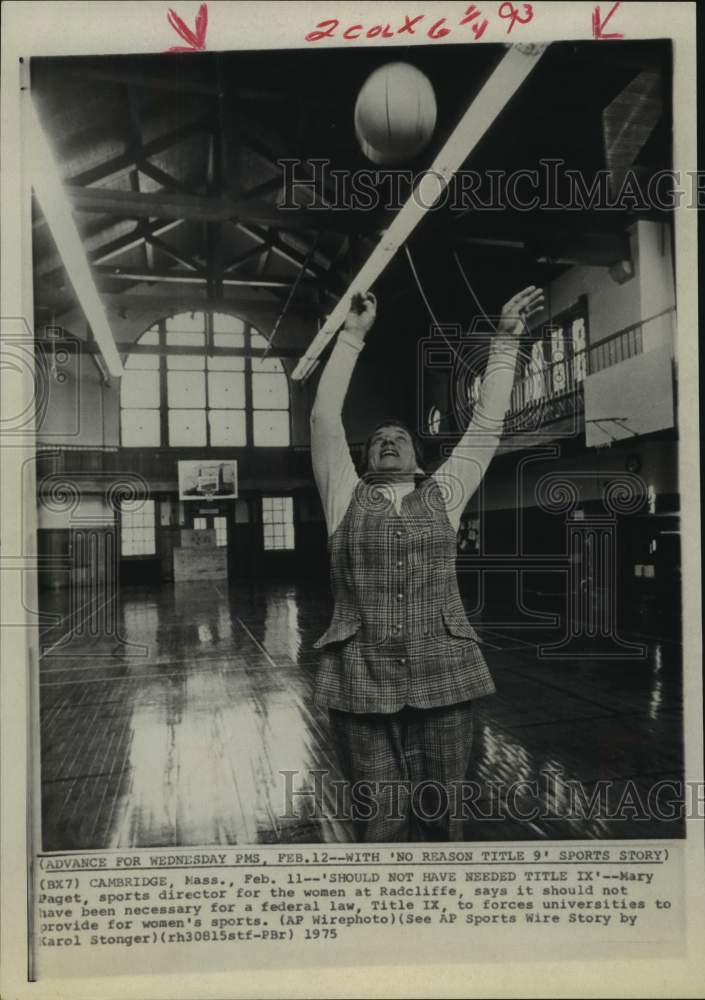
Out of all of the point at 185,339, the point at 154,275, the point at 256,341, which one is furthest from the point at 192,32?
the point at 185,339

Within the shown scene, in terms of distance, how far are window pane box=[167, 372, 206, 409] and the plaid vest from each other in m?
9.35

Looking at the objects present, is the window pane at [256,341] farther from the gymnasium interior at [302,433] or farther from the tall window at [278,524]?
the tall window at [278,524]

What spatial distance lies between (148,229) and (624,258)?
155 inches

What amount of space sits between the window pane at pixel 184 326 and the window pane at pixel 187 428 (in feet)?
3.88

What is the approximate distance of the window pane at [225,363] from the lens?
1001cm

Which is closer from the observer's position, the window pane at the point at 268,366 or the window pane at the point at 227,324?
the window pane at the point at 227,324

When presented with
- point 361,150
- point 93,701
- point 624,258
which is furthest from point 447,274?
point 93,701

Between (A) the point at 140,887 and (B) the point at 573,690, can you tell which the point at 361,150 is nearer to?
(A) the point at 140,887

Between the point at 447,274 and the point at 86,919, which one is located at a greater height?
the point at 447,274

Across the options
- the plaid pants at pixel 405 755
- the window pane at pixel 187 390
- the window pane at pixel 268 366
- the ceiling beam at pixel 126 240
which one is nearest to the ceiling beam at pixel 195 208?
the ceiling beam at pixel 126 240

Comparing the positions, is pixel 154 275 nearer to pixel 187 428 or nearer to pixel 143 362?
pixel 187 428

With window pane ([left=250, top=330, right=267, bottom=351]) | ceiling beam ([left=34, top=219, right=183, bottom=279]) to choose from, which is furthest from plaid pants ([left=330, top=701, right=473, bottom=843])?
window pane ([left=250, top=330, right=267, bottom=351])

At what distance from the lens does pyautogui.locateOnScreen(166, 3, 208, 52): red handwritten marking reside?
1.36 m

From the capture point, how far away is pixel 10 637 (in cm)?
135
